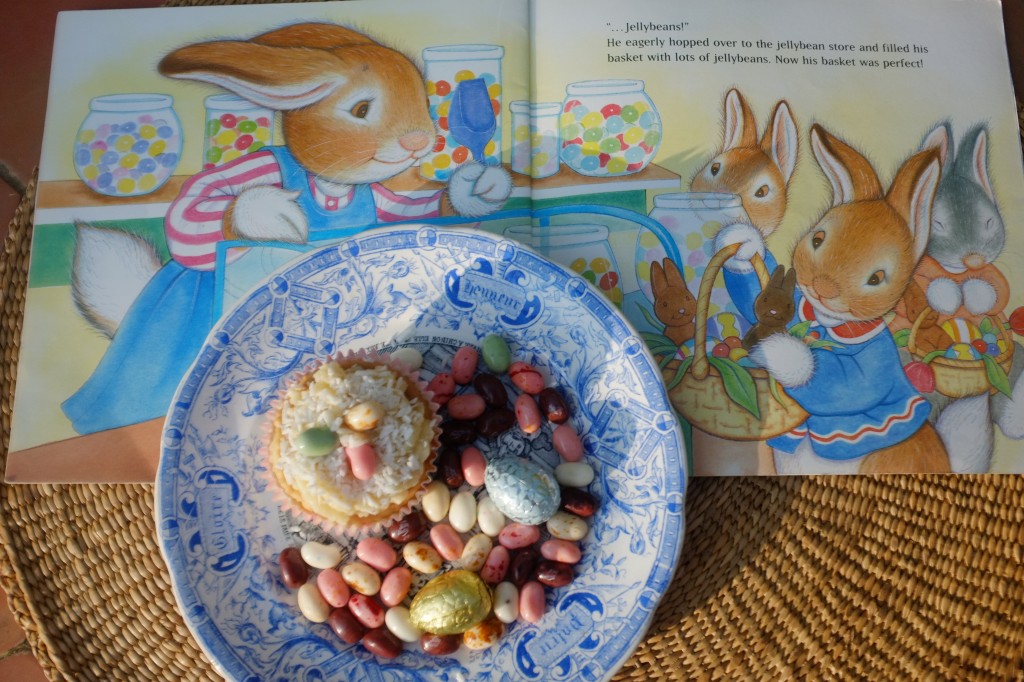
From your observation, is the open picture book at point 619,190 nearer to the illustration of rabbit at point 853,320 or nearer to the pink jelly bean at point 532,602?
the illustration of rabbit at point 853,320

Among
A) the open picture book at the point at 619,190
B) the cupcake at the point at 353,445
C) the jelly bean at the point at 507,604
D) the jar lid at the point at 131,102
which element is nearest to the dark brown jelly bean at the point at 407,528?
the cupcake at the point at 353,445

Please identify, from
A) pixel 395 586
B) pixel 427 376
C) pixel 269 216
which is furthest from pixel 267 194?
pixel 395 586

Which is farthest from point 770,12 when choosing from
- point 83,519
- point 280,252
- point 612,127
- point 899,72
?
point 83,519

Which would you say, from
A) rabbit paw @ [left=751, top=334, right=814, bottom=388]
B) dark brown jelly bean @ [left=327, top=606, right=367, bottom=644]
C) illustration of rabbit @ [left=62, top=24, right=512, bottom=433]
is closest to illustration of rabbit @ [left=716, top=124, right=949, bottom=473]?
rabbit paw @ [left=751, top=334, right=814, bottom=388]

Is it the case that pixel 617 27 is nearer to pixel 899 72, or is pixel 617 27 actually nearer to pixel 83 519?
pixel 899 72

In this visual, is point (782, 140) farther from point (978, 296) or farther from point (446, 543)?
point (446, 543)

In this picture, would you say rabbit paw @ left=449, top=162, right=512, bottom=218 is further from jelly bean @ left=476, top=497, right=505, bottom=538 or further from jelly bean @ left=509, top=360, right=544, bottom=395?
jelly bean @ left=476, top=497, right=505, bottom=538

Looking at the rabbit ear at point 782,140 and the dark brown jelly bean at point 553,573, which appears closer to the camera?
the dark brown jelly bean at point 553,573

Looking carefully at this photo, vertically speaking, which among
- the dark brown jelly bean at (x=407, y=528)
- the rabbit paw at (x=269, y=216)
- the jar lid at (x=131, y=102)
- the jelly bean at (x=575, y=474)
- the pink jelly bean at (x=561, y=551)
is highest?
the jar lid at (x=131, y=102)
